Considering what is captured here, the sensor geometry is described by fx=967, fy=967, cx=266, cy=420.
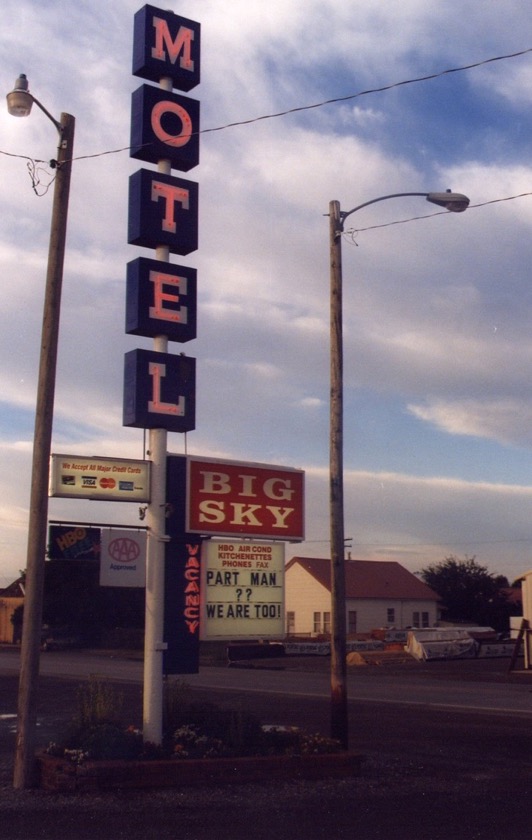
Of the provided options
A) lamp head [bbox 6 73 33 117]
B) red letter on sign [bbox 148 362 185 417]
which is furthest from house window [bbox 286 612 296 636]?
lamp head [bbox 6 73 33 117]

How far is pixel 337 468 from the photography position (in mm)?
14469

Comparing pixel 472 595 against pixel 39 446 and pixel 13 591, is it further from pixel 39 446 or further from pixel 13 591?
pixel 39 446

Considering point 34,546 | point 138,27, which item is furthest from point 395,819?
point 138,27

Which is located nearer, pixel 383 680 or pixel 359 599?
pixel 383 680

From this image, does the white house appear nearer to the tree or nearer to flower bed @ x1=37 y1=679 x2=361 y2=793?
the tree

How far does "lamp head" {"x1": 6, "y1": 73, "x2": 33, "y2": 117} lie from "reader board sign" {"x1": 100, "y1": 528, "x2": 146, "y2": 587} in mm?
5525

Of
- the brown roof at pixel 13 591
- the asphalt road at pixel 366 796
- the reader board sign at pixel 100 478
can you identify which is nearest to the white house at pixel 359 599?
the brown roof at pixel 13 591

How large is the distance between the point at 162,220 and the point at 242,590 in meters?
5.62

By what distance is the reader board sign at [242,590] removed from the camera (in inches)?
556

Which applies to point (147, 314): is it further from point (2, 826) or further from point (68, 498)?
point (2, 826)

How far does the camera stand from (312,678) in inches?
1491

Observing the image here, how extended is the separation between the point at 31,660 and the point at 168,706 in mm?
2528

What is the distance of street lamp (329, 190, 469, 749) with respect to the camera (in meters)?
13.8

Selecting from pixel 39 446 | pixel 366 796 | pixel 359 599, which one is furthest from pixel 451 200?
pixel 359 599
